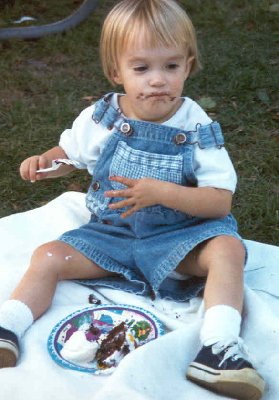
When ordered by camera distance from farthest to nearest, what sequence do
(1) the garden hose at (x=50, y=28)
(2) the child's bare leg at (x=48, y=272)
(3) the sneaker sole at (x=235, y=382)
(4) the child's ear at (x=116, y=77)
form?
1. (1) the garden hose at (x=50, y=28)
2. (4) the child's ear at (x=116, y=77)
3. (2) the child's bare leg at (x=48, y=272)
4. (3) the sneaker sole at (x=235, y=382)

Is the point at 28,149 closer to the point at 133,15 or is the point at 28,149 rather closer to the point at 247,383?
the point at 133,15

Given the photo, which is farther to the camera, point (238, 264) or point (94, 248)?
point (94, 248)

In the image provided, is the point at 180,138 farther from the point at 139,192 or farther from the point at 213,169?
the point at 139,192

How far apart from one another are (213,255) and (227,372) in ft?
1.35

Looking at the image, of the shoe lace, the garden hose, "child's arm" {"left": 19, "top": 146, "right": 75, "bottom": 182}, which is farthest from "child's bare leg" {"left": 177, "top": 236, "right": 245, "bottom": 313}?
the garden hose

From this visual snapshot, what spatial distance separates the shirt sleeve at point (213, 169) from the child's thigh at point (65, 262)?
0.43m

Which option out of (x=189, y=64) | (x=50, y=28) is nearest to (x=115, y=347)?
(x=189, y=64)

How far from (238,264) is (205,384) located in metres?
0.40

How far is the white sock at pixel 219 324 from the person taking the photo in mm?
2045

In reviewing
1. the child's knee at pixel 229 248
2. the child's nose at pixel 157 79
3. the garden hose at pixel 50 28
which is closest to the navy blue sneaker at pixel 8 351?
the child's knee at pixel 229 248

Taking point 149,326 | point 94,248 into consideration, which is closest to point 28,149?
point 94,248

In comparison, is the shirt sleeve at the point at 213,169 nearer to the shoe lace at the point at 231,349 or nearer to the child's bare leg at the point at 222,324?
the child's bare leg at the point at 222,324

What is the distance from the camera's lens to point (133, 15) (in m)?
2.34

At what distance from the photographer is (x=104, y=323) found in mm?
2277
